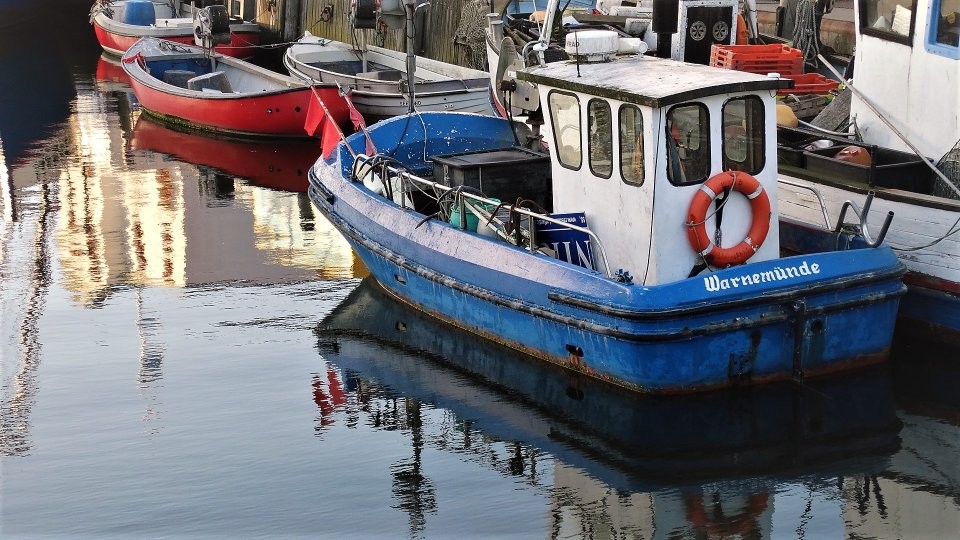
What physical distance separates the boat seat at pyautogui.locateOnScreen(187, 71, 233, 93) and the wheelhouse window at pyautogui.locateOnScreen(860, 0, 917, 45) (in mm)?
13370

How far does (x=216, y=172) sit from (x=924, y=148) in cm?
1057

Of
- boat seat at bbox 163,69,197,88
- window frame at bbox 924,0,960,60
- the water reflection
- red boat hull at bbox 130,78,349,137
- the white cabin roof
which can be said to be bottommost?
the water reflection

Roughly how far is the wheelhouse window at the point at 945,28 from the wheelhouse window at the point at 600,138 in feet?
10.6

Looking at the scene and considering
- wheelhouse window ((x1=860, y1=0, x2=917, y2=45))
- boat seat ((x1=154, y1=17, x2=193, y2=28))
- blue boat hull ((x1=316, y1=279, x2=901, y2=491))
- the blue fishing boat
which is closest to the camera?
blue boat hull ((x1=316, y1=279, x2=901, y2=491))

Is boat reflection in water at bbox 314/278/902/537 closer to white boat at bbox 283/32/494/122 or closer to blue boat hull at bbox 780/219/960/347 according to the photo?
blue boat hull at bbox 780/219/960/347

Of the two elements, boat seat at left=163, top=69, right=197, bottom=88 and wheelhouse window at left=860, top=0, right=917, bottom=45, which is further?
boat seat at left=163, top=69, right=197, bottom=88

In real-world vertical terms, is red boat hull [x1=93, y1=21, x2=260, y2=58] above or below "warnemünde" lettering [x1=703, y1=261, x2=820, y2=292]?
above

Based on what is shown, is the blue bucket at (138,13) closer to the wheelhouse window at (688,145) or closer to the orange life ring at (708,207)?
the wheelhouse window at (688,145)

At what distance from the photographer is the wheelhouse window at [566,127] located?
9945 mm

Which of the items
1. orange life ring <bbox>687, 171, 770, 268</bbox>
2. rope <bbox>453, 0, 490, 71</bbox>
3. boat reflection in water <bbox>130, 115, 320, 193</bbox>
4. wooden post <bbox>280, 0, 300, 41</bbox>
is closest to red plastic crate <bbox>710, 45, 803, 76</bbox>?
orange life ring <bbox>687, 171, 770, 268</bbox>

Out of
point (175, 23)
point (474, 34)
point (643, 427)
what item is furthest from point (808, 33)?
point (175, 23)

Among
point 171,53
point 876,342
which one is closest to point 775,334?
point 876,342

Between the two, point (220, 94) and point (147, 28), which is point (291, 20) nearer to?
point (147, 28)

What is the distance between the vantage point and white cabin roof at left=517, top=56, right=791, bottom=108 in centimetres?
907
